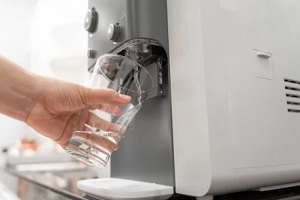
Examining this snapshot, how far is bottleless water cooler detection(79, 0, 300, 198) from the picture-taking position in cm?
43

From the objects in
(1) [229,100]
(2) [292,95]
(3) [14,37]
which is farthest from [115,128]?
(3) [14,37]

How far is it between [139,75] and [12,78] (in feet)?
0.71

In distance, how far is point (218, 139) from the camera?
42 cm

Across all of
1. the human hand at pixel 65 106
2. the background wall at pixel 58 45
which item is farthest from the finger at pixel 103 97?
the background wall at pixel 58 45

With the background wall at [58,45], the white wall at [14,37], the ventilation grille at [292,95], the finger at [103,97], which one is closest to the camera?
the finger at [103,97]

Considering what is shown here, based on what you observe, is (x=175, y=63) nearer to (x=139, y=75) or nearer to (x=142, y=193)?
(x=139, y=75)

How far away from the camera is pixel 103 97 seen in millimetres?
402

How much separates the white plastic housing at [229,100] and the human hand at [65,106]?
0.36 feet

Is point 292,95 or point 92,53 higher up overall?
point 92,53

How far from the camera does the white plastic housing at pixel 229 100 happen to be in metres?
0.42

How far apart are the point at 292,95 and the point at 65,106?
A: 1.42ft

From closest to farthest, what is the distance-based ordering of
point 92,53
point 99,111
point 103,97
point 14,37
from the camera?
point 103,97 → point 99,111 → point 92,53 → point 14,37

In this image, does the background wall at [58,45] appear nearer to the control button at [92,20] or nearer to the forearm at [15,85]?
the control button at [92,20]

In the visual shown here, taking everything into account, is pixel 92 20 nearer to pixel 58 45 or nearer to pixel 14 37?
pixel 58 45
